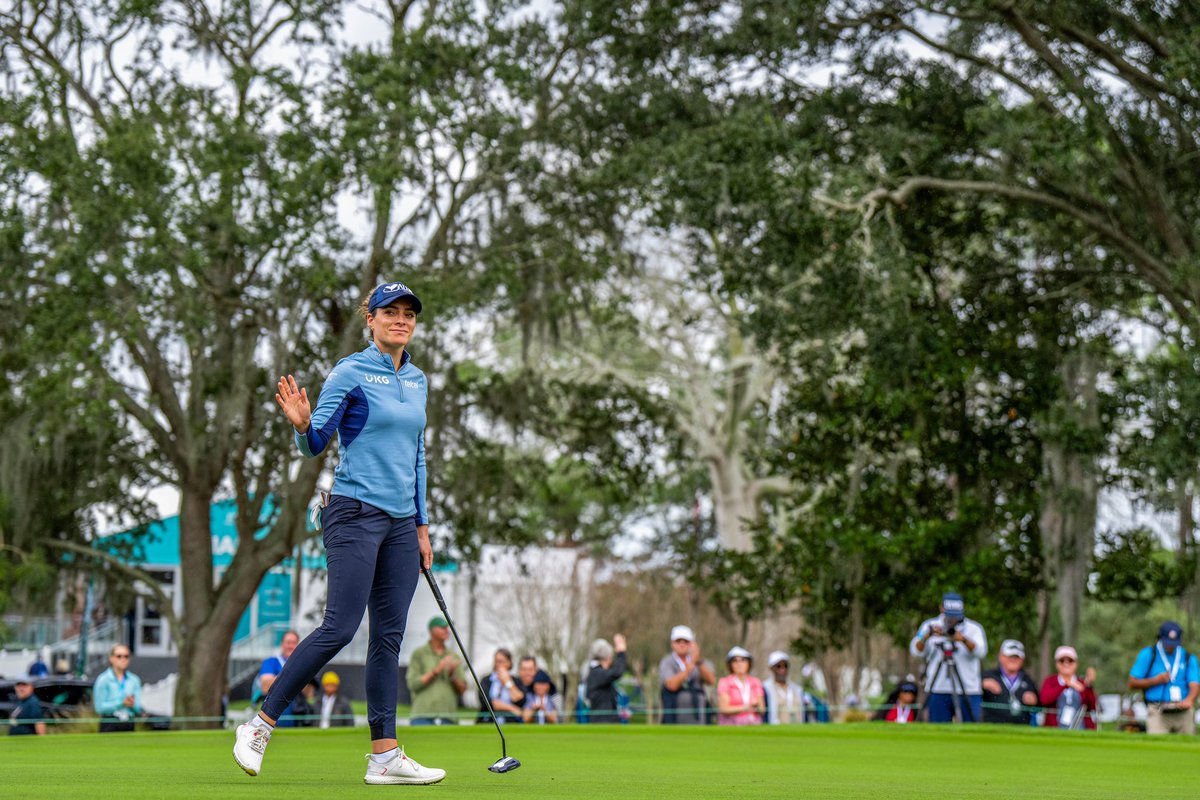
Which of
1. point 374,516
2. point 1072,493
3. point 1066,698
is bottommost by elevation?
point 1066,698

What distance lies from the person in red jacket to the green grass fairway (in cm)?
307

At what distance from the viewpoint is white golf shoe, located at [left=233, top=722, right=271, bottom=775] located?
201 inches

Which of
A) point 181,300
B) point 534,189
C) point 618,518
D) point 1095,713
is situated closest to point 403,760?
point 1095,713

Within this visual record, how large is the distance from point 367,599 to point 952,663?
26.1 feet

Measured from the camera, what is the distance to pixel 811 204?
55.0ft

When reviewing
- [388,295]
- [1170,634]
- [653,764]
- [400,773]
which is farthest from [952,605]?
[388,295]

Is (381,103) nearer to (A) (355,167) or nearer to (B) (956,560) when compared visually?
(A) (355,167)

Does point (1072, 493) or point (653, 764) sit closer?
point (653, 764)

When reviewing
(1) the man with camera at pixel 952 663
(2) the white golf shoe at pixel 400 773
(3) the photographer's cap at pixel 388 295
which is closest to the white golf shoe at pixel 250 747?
(2) the white golf shoe at pixel 400 773

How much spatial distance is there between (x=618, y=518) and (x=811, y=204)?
27900 millimetres

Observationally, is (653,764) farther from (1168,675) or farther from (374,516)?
(1168,675)

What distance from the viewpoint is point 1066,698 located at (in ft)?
45.1

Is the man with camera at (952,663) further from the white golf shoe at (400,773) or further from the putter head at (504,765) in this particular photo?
the white golf shoe at (400,773)

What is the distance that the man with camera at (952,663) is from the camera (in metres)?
12.4
